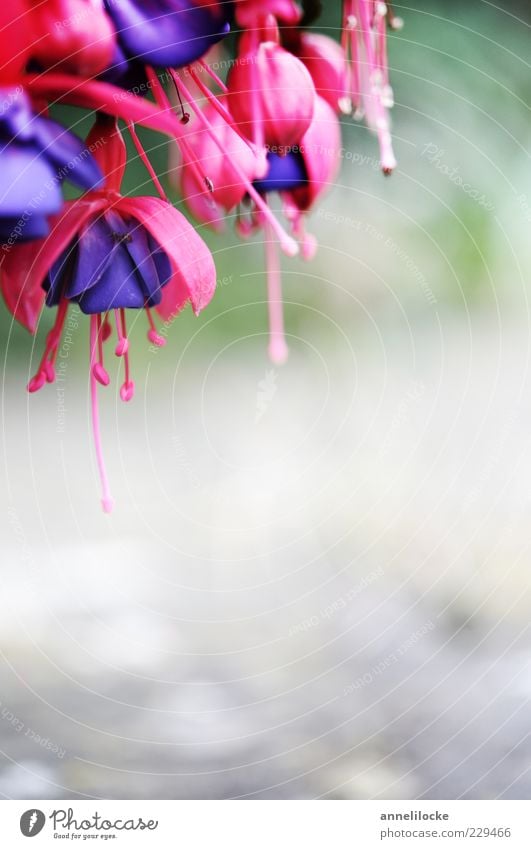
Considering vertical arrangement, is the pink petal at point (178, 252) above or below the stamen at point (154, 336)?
above

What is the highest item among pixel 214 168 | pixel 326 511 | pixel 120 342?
pixel 214 168

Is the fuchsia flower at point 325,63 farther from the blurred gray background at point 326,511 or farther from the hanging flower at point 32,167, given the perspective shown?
the hanging flower at point 32,167

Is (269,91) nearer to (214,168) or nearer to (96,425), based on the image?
(214,168)

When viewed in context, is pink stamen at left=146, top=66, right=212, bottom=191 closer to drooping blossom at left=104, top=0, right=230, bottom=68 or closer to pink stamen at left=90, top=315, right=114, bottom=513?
drooping blossom at left=104, top=0, right=230, bottom=68

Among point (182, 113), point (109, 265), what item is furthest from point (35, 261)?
point (182, 113)

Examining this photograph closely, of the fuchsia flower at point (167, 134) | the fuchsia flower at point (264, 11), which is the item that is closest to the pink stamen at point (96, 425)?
the fuchsia flower at point (167, 134)

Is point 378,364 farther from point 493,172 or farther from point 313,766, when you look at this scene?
point 313,766
